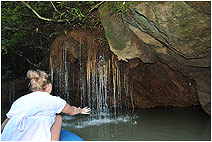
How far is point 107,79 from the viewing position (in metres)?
6.90

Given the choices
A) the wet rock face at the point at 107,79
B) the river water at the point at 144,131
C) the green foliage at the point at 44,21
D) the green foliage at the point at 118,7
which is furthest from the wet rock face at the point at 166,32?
the river water at the point at 144,131

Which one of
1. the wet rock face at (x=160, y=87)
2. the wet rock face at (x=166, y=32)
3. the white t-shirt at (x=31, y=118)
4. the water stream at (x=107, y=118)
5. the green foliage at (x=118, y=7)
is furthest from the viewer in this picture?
the wet rock face at (x=160, y=87)

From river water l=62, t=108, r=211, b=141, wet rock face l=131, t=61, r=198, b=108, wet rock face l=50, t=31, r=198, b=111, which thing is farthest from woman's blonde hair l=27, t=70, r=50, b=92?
wet rock face l=131, t=61, r=198, b=108

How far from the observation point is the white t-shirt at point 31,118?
213 cm

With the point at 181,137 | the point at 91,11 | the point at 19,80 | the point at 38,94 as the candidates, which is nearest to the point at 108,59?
the point at 91,11

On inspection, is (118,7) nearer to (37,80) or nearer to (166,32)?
(166,32)

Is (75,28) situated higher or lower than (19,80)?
higher

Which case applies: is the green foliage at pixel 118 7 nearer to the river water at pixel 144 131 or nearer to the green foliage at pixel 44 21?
the green foliage at pixel 44 21

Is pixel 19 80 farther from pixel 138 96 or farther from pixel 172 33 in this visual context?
pixel 172 33

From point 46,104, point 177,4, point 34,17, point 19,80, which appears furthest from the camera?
point 19,80

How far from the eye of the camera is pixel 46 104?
2189mm

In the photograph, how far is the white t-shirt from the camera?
213 centimetres

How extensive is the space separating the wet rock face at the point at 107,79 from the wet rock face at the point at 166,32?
1090 millimetres

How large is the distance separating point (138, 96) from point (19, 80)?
571 centimetres
